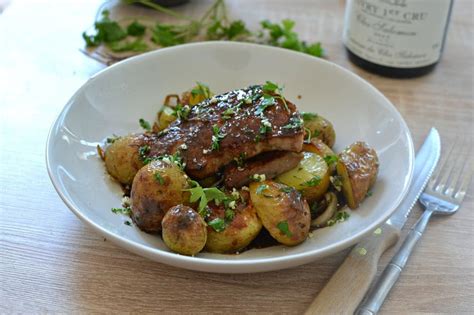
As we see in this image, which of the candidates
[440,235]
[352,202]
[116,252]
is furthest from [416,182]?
[116,252]

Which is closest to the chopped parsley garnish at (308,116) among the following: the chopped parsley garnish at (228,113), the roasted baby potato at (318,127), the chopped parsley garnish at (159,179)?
the roasted baby potato at (318,127)

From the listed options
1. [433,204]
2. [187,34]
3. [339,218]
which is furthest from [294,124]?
[187,34]

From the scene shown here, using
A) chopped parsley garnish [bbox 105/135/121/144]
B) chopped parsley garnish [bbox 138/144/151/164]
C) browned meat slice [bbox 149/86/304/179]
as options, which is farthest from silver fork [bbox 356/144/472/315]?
chopped parsley garnish [bbox 105/135/121/144]

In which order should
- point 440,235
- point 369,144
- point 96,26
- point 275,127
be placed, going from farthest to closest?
point 96,26 < point 369,144 < point 440,235 < point 275,127

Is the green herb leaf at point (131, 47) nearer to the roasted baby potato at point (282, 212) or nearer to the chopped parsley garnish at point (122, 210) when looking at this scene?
the chopped parsley garnish at point (122, 210)

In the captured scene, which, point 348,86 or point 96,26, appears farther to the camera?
point 96,26

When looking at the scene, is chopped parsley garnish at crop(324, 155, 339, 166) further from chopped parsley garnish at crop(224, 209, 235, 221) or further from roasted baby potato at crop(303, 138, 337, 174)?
chopped parsley garnish at crop(224, 209, 235, 221)

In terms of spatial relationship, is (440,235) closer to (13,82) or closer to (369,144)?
(369,144)
